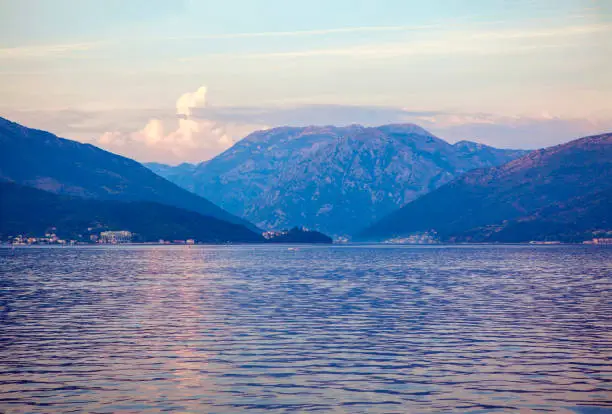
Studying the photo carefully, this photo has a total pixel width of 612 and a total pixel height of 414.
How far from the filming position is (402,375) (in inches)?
2073

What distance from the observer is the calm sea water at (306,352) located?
4556 cm

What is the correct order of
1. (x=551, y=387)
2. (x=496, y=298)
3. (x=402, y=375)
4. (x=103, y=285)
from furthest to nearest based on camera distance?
1. (x=103, y=285)
2. (x=496, y=298)
3. (x=402, y=375)
4. (x=551, y=387)

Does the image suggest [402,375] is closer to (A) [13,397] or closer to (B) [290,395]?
(B) [290,395]

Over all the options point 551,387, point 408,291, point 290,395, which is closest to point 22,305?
point 408,291

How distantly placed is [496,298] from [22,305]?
57.1 meters

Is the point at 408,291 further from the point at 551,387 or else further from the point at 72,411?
the point at 72,411

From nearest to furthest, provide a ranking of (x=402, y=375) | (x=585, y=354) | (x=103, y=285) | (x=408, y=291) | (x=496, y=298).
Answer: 1. (x=402, y=375)
2. (x=585, y=354)
3. (x=496, y=298)
4. (x=408, y=291)
5. (x=103, y=285)

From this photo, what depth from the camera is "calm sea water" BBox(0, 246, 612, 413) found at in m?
45.6

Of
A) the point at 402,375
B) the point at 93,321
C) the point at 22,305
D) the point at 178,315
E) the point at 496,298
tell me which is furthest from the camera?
the point at 496,298

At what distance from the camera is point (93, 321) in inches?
3280

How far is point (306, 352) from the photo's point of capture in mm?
62219

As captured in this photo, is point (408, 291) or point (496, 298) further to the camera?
point (408, 291)

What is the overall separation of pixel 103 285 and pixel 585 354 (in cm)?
9519

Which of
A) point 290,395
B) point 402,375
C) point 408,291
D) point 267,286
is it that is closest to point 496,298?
point 408,291
